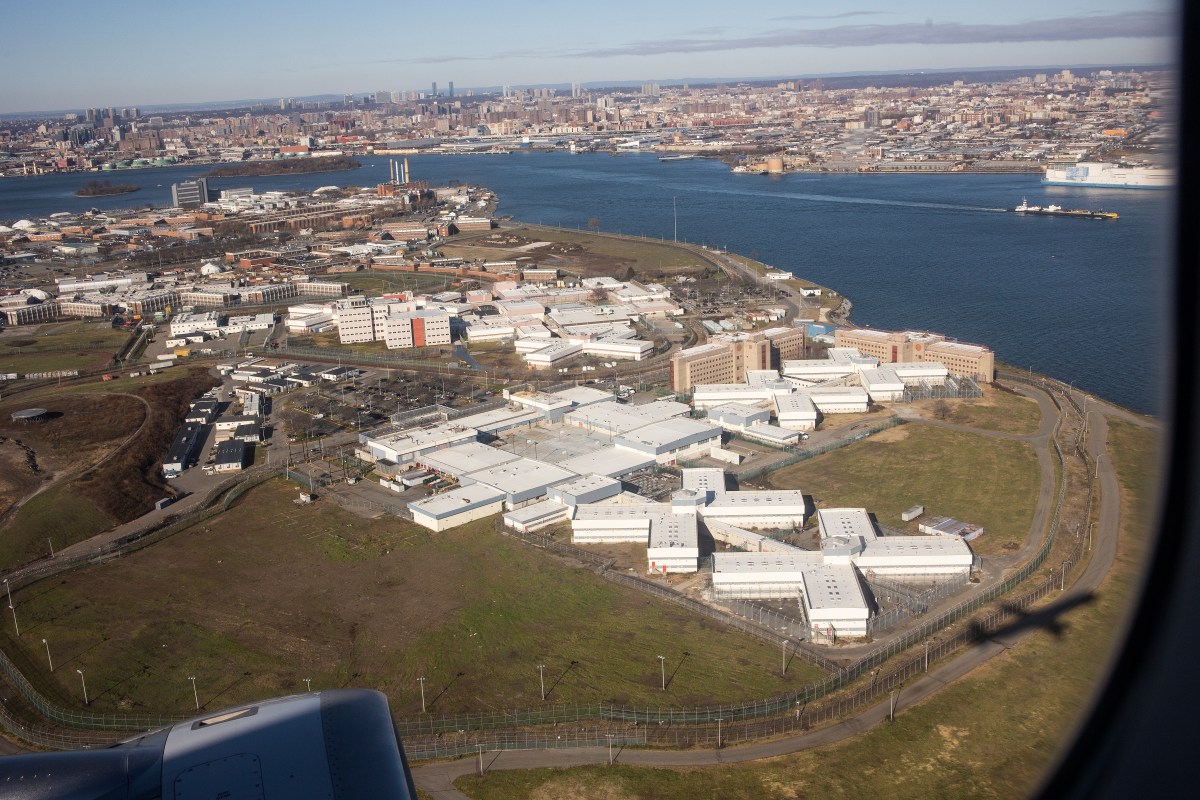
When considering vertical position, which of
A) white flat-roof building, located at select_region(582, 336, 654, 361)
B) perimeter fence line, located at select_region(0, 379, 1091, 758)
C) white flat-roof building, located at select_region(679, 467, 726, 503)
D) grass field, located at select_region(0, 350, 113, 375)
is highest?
grass field, located at select_region(0, 350, 113, 375)

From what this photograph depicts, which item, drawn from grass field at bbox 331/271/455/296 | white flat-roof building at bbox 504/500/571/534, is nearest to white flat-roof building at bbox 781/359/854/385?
white flat-roof building at bbox 504/500/571/534

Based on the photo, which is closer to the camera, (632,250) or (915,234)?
(632,250)

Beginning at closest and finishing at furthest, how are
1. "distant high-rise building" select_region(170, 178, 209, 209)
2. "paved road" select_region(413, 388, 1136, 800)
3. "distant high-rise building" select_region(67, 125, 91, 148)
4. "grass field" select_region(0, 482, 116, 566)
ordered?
"paved road" select_region(413, 388, 1136, 800), "grass field" select_region(0, 482, 116, 566), "distant high-rise building" select_region(170, 178, 209, 209), "distant high-rise building" select_region(67, 125, 91, 148)

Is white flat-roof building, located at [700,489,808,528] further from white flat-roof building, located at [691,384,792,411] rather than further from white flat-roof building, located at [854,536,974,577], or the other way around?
white flat-roof building, located at [691,384,792,411]

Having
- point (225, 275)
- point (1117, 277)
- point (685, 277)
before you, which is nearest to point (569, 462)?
point (685, 277)

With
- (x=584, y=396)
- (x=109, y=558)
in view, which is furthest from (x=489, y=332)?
(x=109, y=558)

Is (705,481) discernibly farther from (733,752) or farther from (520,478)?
(733,752)

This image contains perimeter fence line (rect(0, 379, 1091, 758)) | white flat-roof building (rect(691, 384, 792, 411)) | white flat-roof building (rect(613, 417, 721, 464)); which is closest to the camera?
perimeter fence line (rect(0, 379, 1091, 758))
